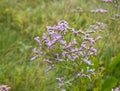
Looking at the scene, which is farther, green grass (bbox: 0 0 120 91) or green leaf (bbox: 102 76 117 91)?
green grass (bbox: 0 0 120 91)

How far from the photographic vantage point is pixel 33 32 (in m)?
4.72

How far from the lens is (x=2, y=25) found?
4773 millimetres

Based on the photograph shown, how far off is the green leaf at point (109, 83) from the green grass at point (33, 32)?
1.42 ft

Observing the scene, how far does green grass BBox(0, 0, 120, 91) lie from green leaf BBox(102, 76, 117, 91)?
0.43 meters

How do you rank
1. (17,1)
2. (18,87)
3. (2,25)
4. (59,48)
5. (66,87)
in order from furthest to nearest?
(17,1)
(2,25)
(18,87)
(66,87)
(59,48)

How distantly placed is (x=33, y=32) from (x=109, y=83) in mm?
1814

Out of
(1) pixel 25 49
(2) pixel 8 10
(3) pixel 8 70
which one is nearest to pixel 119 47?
(1) pixel 25 49

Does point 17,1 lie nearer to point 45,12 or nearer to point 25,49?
point 45,12

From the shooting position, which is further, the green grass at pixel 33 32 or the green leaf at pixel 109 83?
the green grass at pixel 33 32

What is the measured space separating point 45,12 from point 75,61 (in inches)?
101

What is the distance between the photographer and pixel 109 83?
3172mm

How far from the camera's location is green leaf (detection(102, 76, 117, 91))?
10.3 feet

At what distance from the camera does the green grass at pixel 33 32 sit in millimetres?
3467

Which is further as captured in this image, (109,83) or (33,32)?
(33,32)
